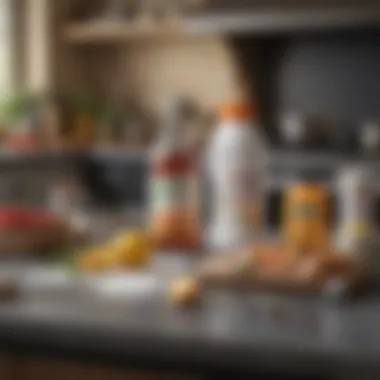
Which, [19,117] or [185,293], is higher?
[19,117]

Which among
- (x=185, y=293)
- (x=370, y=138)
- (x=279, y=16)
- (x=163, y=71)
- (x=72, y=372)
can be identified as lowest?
(x=72, y=372)

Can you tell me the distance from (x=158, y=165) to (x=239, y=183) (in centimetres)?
15

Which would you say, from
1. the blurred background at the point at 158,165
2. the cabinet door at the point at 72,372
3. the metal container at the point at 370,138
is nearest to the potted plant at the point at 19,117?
the blurred background at the point at 158,165

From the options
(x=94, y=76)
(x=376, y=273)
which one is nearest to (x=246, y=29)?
(x=94, y=76)

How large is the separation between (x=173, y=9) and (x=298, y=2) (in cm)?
69

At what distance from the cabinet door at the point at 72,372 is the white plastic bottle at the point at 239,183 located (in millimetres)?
622

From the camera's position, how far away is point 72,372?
130 centimetres

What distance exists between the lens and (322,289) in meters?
1.46

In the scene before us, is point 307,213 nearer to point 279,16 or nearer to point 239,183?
point 239,183

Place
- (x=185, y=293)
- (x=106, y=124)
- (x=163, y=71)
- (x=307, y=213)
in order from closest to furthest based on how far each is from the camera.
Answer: (x=185, y=293)
(x=307, y=213)
(x=106, y=124)
(x=163, y=71)

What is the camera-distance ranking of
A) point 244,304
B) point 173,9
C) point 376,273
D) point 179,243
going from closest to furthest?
point 244,304 → point 376,273 → point 179,243 → point 173,9

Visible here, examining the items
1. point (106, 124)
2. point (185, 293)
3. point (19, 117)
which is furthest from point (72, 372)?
point (106, 124)

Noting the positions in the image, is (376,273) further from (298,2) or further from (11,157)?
(11,157)

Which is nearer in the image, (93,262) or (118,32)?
(93,262)
